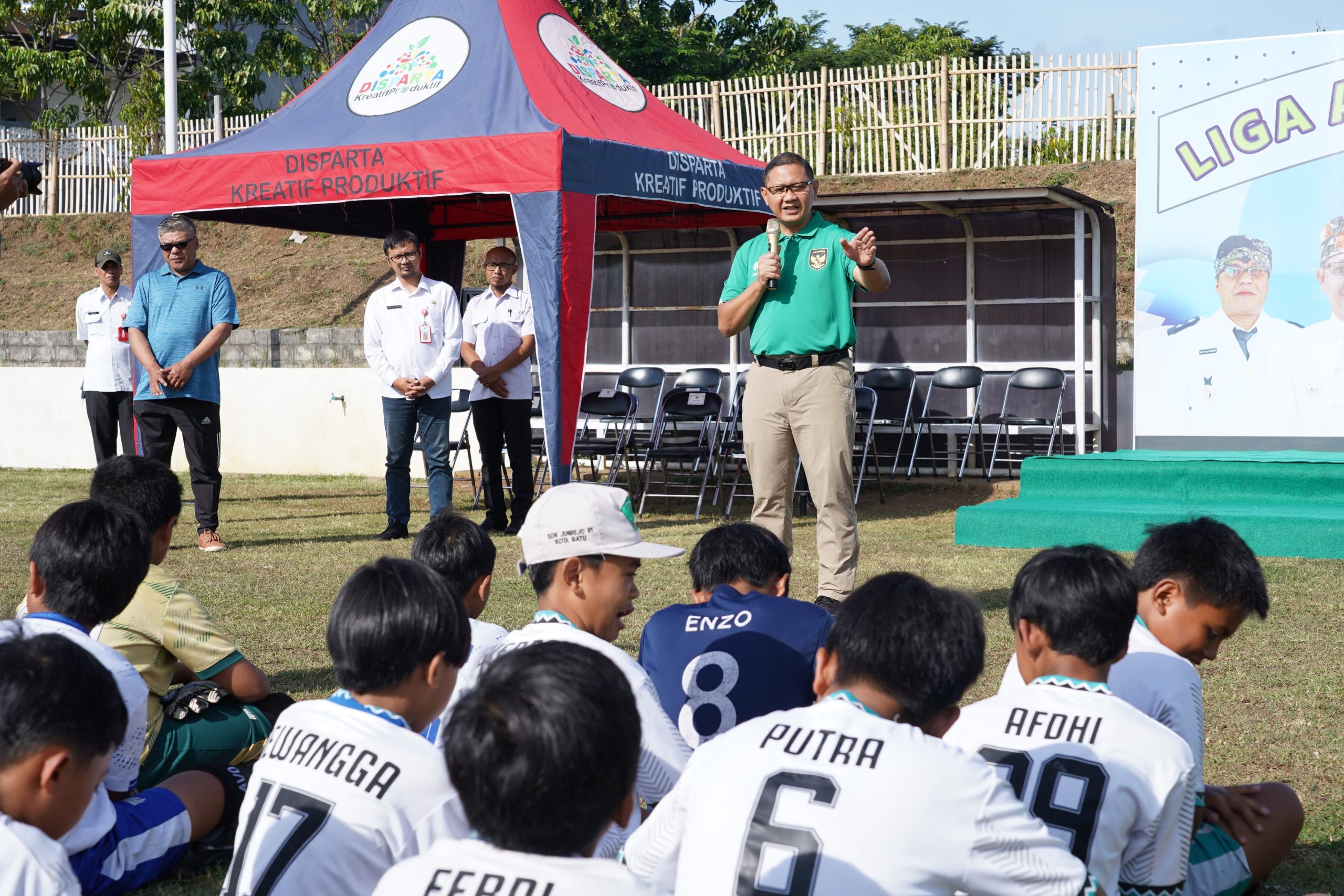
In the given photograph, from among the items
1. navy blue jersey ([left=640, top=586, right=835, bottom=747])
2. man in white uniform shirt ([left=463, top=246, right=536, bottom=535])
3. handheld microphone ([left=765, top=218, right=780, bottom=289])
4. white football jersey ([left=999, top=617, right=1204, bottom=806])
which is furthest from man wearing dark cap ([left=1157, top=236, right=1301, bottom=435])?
navy blue jersey ([left=640, top=586, right=835, bottom=747])

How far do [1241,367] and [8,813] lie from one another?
9.02 metres

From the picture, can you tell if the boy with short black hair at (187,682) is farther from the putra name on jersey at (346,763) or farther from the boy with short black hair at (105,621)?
the putra name on jersey at (346,763)

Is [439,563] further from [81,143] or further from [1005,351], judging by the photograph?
[81,143]

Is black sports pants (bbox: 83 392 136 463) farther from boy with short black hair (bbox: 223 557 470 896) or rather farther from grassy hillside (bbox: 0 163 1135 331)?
boy with short black hair (bbox: 223 557 470 896)

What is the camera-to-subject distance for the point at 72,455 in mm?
14016

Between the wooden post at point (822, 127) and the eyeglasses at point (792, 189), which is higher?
the wooden post at point (822, 127)

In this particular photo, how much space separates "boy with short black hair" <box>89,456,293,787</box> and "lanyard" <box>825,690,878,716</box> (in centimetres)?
184

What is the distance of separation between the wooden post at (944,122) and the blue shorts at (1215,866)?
1523 centimetres

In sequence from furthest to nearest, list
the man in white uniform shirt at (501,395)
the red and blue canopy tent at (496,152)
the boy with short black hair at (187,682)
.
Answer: the man in white uniform shirt at (501,395)
the red and blue canopy tent at (496,152)
the boy with short black hair at (187,682)

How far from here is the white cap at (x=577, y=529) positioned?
8.69 ft

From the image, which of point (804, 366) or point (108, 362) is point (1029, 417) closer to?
point (804, 366)

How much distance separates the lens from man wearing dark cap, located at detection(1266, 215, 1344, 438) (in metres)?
8.94

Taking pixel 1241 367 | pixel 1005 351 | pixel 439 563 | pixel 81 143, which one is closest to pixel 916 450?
pixel 1005 351

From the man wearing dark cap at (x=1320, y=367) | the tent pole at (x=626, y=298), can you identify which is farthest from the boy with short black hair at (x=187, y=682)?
the tent pole at (x=626, y=298)
